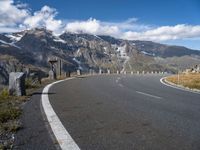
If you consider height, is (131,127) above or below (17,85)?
below

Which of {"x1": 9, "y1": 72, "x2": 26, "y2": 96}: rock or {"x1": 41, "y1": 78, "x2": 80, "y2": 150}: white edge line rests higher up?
{"x1": 9, "y1": 72, "x2": 26, "y2": 96}: rock

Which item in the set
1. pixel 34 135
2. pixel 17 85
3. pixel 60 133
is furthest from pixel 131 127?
pixel 17 85

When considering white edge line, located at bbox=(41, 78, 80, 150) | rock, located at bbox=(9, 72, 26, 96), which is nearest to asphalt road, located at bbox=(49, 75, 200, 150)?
white edge line, located at bbox=(41, 78, 80, 150)

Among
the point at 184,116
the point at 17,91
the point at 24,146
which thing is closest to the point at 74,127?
the point at 24,146

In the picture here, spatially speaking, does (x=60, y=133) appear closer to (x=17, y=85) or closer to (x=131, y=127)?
(x=131, y=127)

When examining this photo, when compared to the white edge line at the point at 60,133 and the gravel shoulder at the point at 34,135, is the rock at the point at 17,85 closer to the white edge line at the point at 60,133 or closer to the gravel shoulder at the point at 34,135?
the white edge line at the point at 60,133

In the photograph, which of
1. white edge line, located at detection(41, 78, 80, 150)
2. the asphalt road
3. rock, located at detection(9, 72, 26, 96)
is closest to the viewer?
white edge line, located at detection(41, 78, 80, 150)

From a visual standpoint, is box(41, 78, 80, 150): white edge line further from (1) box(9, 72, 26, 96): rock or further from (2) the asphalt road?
(1) box(9, 72, 26, 96): rock

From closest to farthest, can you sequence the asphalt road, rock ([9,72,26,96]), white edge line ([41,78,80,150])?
white edge line ([41,78,80,150]) → the asphalt road → rock ([9,72,26,96])

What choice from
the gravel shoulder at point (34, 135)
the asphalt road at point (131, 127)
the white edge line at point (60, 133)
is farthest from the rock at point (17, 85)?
the gravel shoulder at point (34, 135)

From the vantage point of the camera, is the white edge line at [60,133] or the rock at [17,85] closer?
the white edge line at [60,133]

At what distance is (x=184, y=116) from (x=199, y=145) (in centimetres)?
340

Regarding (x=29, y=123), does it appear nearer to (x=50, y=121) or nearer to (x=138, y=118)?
(x=50, y=121)

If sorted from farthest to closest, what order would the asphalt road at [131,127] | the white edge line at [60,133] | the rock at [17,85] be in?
the rock at [17,85] → the asphalt road at [131,127] → the white edge line at [60,133]
